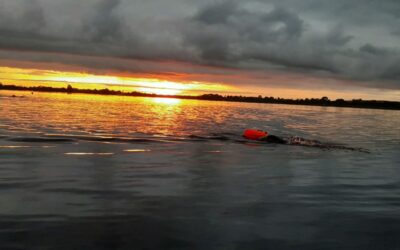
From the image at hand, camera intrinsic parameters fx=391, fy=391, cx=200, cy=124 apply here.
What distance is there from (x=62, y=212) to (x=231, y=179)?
7.57 metres

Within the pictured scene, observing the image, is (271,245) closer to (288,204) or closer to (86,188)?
(288,204)

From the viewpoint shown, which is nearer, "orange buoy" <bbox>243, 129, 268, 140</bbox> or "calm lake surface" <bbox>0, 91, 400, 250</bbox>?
"calm lake surface" <bbox>0, 91, 400, 250</bbox>

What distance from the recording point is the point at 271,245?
8.95 m

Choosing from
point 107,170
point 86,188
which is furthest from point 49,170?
point 86,188

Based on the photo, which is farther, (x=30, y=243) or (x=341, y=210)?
(x=341, y=210)

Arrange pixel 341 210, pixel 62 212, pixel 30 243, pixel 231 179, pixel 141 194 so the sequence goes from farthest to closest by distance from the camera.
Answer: pixel 231 179, pixel 141 194, pixel 341 210, pixel 62 212, pixel 30 243

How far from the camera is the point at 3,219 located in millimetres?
9828

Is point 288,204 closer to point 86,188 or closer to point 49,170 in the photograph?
point 86,188

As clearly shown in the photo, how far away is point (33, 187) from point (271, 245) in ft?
28.1

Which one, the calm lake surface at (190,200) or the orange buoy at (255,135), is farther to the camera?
the orange buoy at (255,135)

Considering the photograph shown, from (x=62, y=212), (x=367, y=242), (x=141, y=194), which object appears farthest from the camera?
(x=141, y=194)

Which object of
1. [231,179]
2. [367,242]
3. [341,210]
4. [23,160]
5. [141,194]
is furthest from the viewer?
[23,160]

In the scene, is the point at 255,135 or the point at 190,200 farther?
the point at 255,135

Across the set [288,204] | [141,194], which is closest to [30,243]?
[141,194]
